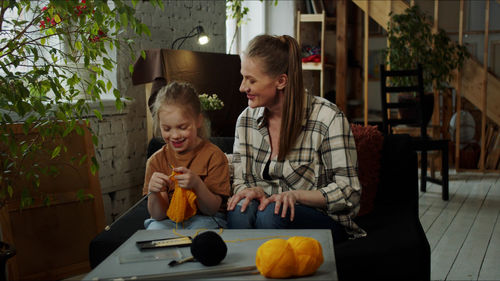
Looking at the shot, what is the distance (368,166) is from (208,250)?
111 cm

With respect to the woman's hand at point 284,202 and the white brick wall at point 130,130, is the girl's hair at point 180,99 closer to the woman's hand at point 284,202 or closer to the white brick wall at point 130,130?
the woman's hand at point 284,202

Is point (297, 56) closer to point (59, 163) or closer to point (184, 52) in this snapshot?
point (59, 163)

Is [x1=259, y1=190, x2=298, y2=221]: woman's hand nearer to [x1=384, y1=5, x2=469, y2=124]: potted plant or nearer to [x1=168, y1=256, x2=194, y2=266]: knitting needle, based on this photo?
[x1=168, y1=256, x2=194, y2=266]: knitting needle

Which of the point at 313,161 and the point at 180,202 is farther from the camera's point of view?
the point at 313,161

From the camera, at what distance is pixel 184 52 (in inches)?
148

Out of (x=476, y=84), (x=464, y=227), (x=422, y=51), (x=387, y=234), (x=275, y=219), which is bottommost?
(x=464, y=227)

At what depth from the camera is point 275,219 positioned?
1.64 meters

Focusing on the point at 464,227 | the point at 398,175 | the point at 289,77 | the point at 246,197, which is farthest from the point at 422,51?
the point at 246,197

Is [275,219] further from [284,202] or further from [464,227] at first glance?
[464,227]

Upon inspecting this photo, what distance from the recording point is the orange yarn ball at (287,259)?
1.11m

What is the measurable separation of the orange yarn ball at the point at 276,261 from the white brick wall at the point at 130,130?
217 centimetres

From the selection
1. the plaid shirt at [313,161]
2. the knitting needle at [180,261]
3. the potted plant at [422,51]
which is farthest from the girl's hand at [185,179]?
the potted plant at [422,51]

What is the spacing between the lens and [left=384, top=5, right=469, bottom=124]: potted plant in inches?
204

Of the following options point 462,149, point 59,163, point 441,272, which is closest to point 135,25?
point 59,163
